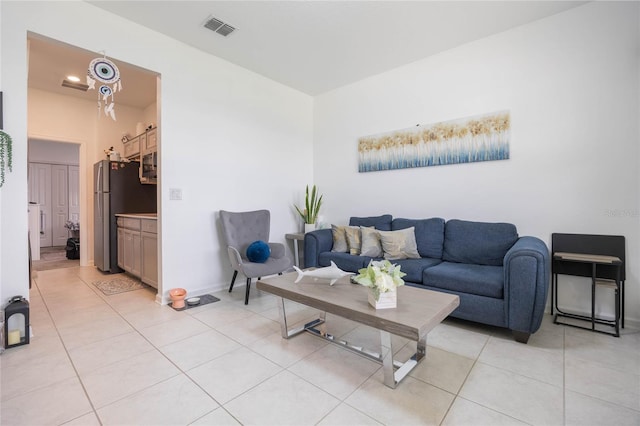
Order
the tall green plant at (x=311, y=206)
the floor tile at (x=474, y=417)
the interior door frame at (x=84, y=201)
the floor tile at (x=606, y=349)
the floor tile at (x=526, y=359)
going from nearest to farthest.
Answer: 1. the floor tile at (x=474, y=417)
2. the floor tile at (x=526, y=359)
3. the floor tile at (x=606, y=349)
4. the tall green plant at (x=311, y=206)
5. the interior door frame at (x=84, y=201)

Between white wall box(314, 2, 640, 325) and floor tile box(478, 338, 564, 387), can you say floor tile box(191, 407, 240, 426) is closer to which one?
floor tile box(478, 338, 564, 387)

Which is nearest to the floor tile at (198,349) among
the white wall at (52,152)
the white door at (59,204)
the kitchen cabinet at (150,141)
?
the kitchen cabinet at (150,141)

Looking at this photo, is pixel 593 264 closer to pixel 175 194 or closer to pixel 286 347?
pixel 286 347

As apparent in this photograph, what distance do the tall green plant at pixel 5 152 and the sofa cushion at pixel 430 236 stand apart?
354cm

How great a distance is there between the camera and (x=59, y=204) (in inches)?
289

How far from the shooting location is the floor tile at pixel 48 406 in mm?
1383

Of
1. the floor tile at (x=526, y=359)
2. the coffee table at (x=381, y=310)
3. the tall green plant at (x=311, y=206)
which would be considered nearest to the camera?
the coffee table at (x=381, y=310)

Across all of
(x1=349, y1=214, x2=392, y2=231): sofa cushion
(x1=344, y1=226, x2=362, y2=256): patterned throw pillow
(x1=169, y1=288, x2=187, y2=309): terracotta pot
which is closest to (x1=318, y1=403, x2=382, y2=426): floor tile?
(x1=344, y1=226, x2=362, y2=256): patterned throw pillow

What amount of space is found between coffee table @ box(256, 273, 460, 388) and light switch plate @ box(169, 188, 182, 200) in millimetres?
1529

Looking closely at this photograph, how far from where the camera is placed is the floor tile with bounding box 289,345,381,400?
5.39ft

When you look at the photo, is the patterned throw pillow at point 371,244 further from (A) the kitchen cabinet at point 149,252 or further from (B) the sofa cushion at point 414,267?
(A) the kitchen cabinet at point 149,252

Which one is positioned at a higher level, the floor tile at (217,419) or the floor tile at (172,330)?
the floor tile at (172,330)

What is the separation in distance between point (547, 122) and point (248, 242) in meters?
3.30

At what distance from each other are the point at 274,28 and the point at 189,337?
2.90 metres
